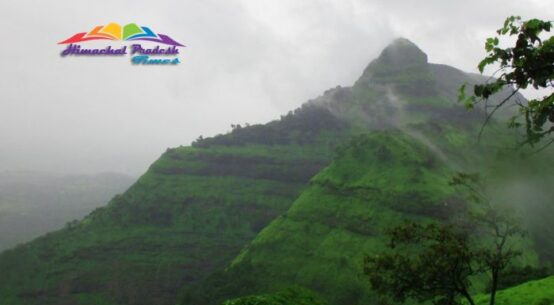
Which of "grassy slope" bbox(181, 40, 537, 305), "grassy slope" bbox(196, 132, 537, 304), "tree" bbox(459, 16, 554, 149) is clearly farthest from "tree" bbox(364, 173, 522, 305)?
"grassy slope" bbox(181, 40, 537, 305)

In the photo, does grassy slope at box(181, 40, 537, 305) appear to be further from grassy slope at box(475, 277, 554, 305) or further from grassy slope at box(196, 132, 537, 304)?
grassy slope at box(475, 277, 554, 305)

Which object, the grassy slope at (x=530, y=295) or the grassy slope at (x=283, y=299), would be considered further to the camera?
the grassy slope at (x=530, y=295)

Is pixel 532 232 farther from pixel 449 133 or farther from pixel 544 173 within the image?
pixel 449 133

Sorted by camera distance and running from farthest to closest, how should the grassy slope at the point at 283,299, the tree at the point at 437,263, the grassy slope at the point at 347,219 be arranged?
the grassy slope at the point at 347,219
the tree at the point at 437,263
the grassy slope at the point at 283,299

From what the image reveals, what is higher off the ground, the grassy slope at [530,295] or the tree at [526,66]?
the tree at [526,66]

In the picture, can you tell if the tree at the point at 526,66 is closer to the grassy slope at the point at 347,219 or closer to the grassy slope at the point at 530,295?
the grassy slope at the point at 530,295

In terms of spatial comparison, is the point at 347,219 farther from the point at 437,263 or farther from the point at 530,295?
the point at 437,263

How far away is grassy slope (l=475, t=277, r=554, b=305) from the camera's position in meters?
44.3

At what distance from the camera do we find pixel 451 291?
1244 inches

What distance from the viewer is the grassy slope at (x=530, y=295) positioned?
4428 centimetres

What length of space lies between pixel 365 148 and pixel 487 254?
14336cm

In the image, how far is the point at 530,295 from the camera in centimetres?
4597

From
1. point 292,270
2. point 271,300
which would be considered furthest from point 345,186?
point 271,300

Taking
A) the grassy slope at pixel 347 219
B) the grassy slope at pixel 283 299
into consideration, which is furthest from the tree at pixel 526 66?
the grassy slope at pixel 347 219
